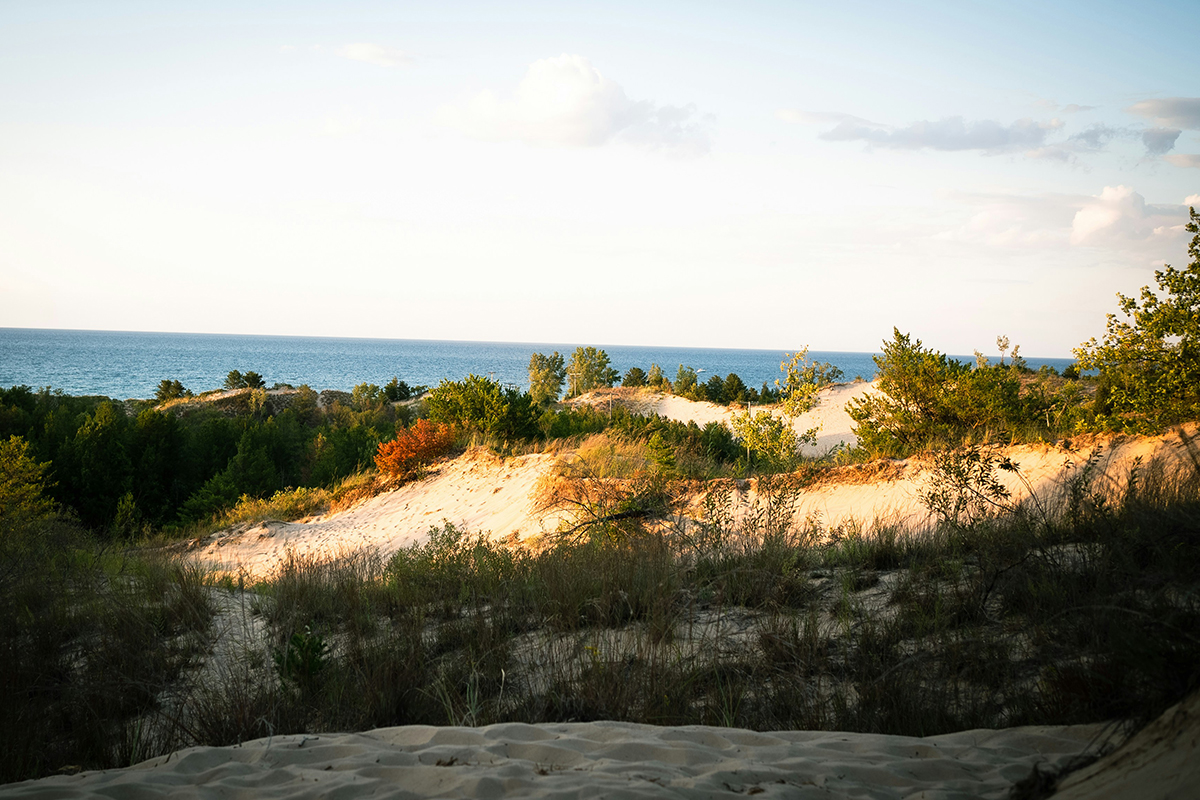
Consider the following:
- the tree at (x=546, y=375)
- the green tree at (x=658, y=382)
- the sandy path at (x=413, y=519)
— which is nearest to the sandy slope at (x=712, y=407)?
the green tree at (x=658, y=382)

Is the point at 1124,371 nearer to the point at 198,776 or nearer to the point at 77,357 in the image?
the point at 198,776

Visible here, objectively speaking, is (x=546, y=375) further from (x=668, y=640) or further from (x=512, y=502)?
(x=668, y=640)

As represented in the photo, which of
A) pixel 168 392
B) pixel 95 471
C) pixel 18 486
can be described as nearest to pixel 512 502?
pixel 18 486

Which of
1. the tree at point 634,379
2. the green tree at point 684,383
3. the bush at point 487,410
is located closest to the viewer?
the bush at point 487,410

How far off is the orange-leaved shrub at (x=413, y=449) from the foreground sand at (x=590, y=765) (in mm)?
13406

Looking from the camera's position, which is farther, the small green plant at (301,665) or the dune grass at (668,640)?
the small green plant at (301,665)

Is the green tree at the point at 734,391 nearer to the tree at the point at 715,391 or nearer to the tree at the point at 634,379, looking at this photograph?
the tree at the point at 715,391

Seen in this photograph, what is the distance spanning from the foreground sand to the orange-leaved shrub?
13.4 metres

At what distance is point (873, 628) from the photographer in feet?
13.6

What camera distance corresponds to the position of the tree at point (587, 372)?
37.2m

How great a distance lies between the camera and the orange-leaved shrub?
635 inches

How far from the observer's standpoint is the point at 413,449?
16.4m

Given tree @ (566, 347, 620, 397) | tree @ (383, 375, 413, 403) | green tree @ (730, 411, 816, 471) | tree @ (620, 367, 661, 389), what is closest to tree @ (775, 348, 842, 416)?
green tree @ (730, 411, 816, 471)

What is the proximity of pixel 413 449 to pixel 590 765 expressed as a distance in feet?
47.2
